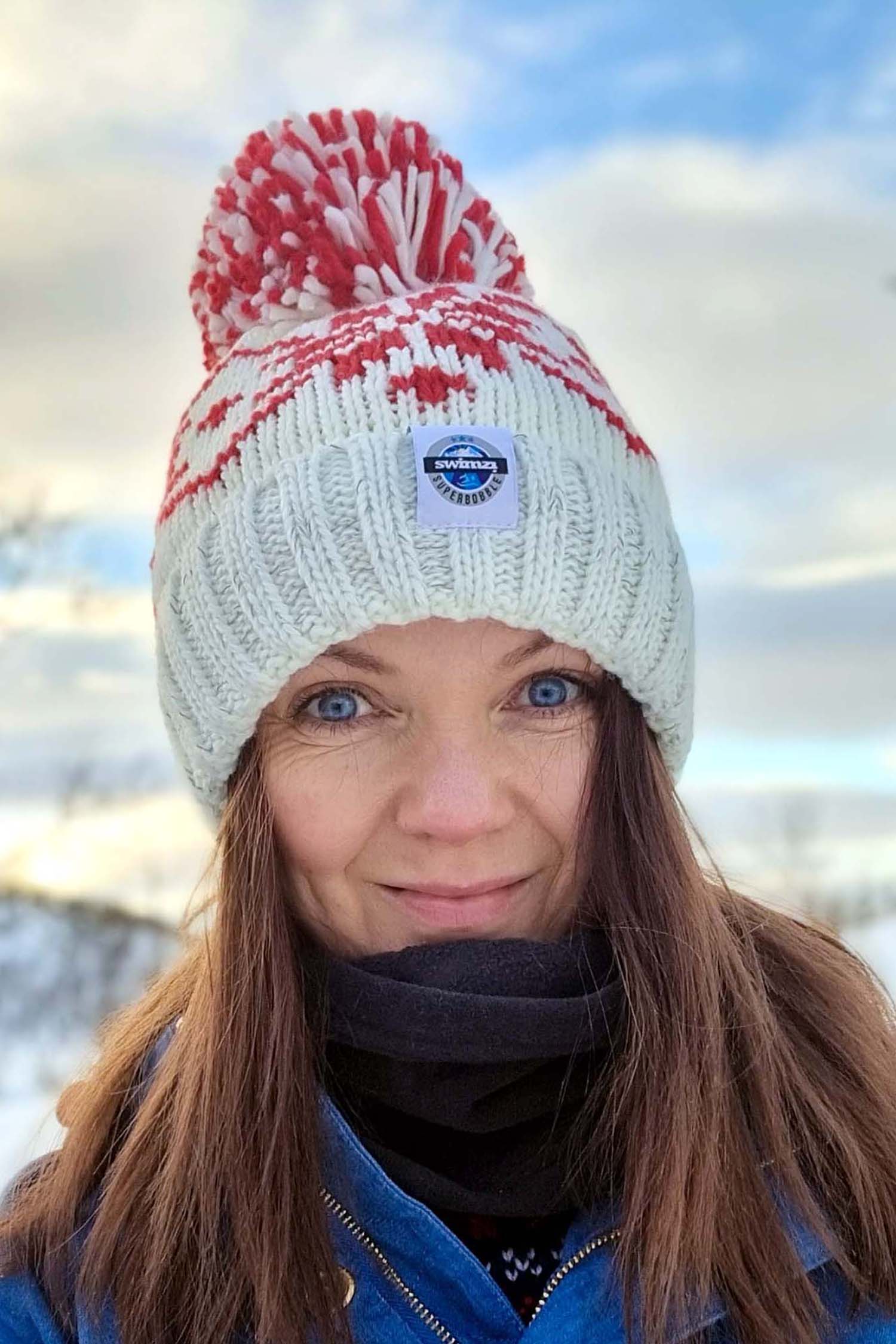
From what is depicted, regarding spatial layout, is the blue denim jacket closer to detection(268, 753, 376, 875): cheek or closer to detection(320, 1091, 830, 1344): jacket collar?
detection(320, 1091, 830, 1344): jacket collar

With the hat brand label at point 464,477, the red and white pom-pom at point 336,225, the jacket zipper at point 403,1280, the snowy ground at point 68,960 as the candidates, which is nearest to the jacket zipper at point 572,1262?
the jacket zipper at point 403,1280

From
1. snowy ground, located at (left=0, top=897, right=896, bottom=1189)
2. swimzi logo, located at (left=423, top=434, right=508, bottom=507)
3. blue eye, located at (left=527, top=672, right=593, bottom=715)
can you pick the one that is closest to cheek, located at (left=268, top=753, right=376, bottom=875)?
blue eye, located at (left=527, top=672, right=593, bottom=715)

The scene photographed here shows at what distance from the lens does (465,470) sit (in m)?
1.47

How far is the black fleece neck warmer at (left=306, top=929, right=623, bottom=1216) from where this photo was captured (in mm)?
1450

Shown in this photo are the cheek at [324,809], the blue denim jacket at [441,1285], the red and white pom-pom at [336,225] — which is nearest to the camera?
the blue denim jacket at [441,1285]

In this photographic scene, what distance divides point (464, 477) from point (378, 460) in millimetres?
94

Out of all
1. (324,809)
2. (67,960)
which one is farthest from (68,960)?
(324,809)

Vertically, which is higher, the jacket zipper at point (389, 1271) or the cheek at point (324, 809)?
the cheek at point (324, 809)

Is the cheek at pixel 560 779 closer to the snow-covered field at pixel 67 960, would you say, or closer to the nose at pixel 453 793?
the nose at pixel 453 793

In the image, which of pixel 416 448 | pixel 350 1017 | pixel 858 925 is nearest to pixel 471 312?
pixel 416 448

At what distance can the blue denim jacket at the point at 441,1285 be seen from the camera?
4.63 feet

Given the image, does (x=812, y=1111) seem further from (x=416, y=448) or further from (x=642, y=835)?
(x=416, y=448)

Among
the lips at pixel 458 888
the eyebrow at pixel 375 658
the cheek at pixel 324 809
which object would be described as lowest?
the lips at pixel 458 888

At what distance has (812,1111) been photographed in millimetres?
1570
